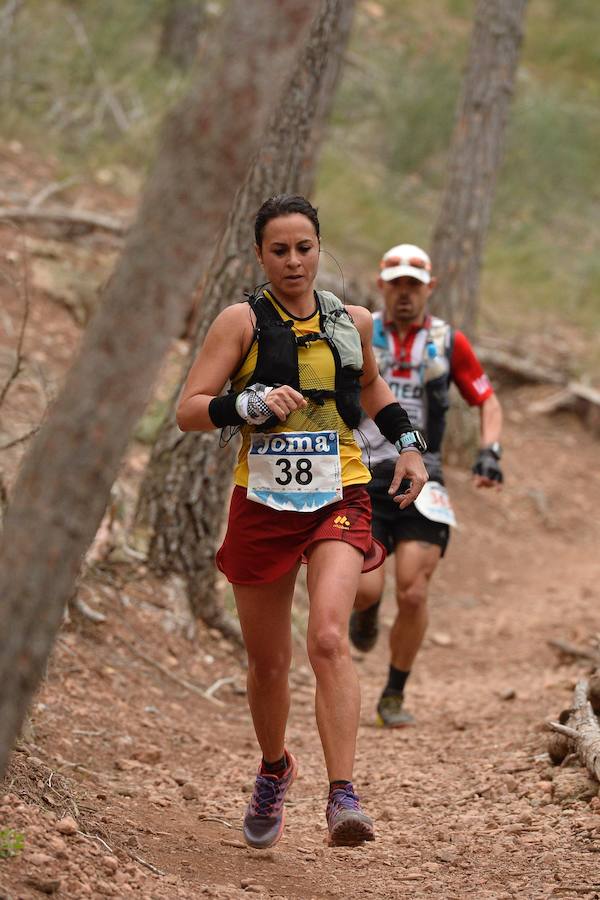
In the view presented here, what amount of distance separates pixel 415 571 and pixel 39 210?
20.3 ft

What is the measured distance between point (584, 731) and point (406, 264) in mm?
2411

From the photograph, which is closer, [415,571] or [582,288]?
[415,571]

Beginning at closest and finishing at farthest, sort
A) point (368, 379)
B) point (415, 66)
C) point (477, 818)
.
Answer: point (368, 379), point (477, 818), point (415, 66)

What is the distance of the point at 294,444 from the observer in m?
3.95

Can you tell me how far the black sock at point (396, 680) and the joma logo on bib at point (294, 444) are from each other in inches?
100

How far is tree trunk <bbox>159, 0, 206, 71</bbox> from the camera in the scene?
16.5m

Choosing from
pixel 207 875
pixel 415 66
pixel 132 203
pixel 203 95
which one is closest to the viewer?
pixel 203 95

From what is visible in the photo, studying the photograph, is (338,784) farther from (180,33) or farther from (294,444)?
(180,33)

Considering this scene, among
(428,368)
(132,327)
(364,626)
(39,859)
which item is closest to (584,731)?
(364,626)

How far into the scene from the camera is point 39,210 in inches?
422

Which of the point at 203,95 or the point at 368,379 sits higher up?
the point at 368,379

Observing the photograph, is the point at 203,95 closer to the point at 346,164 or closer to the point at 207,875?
the point at 207,875

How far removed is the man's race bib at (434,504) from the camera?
233 inches

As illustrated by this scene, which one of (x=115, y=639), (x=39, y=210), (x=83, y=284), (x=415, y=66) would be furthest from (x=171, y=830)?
(x=415, y=66)
